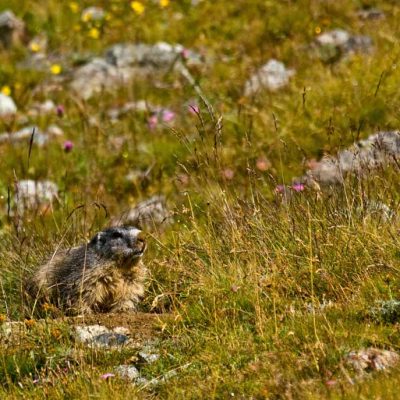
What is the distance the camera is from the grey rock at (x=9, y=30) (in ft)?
58.0

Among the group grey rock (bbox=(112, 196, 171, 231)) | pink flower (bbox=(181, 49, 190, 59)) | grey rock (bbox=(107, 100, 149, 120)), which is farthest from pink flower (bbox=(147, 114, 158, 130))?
grey rock (bbox=(112, 196, 171, 231))

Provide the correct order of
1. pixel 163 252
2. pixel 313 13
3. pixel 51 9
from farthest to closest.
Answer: pixel 51 9, pixel 313 13, pixel 163 252

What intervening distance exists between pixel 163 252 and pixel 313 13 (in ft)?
26.8

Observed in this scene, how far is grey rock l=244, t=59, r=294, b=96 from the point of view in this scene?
13820 millimetres

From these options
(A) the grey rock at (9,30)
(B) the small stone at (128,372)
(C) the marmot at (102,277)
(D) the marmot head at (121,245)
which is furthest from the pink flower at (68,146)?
(B) the small stone at (128,372)

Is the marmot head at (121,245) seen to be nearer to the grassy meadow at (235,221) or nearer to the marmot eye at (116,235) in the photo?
the marmot eye at (116,235)

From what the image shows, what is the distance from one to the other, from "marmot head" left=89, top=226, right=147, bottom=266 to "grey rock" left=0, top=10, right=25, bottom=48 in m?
9.93

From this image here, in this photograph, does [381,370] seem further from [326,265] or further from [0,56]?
[0,56]

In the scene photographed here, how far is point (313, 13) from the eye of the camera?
53.0 feet

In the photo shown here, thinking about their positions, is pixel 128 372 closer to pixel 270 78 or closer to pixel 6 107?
pixel 270 78

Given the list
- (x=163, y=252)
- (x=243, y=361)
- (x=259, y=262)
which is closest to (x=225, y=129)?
(x=163, y=252)

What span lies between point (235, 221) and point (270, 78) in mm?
6667

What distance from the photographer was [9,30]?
17828 mm

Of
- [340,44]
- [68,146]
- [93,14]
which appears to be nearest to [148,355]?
[68,146]
